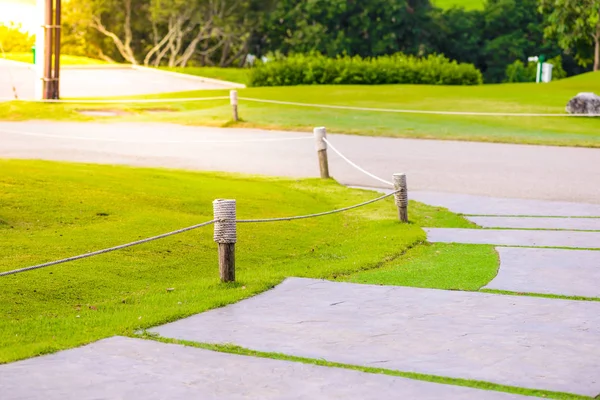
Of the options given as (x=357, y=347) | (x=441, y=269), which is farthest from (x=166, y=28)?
(x=357, y=347)

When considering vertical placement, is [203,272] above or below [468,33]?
below

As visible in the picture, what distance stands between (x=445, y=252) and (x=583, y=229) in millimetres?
2687

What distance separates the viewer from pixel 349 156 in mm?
21594

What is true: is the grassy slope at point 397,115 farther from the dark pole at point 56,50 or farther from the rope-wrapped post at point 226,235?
the rope-wrapped post at point 226,235

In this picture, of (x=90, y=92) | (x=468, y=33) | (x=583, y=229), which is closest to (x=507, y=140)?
(x=583, y=229)

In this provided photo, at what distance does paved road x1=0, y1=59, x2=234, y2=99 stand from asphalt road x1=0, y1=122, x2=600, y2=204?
11.0 metres

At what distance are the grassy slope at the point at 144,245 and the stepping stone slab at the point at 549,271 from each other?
51.5 inches

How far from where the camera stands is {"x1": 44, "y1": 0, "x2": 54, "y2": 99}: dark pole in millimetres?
32500

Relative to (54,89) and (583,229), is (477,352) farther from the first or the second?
(54,89)

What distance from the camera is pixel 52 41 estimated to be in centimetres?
3325

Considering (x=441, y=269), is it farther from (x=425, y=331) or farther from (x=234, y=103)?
(x=234, y=103)

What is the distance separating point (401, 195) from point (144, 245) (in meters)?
3.51

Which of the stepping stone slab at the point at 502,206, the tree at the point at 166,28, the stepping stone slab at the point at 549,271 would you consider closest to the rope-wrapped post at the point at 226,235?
the stepping stone slab at the point at 549,271

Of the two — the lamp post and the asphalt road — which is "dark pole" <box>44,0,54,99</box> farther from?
the asphalt road
